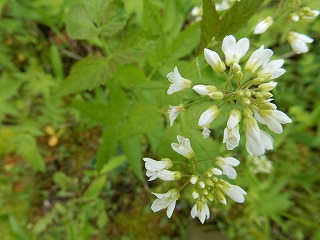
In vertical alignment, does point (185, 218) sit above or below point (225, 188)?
below

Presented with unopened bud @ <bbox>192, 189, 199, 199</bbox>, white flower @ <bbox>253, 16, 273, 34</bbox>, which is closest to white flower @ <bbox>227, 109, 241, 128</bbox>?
unopened bud @ <bbox>192, 189, 199, 199</bbox>

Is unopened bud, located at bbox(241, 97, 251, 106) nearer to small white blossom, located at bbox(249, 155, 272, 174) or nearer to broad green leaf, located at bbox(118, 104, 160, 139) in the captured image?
broad green leaf, located at bbox(118, 104, 160, 139)

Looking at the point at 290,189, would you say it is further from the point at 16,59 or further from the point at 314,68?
the point at 16,59

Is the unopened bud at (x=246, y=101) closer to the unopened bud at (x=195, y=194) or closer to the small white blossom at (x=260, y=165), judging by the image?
the unopened bud at (x=195, y=194)

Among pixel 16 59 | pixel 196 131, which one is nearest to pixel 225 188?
pixel 196 131

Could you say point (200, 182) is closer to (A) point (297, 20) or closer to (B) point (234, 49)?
(B) point (234, 49)

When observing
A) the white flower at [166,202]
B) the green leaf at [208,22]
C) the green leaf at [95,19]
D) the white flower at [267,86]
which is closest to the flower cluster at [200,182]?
the white flower at [166,202]

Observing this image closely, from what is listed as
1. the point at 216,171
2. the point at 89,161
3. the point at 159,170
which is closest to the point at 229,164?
the point at 216,171
